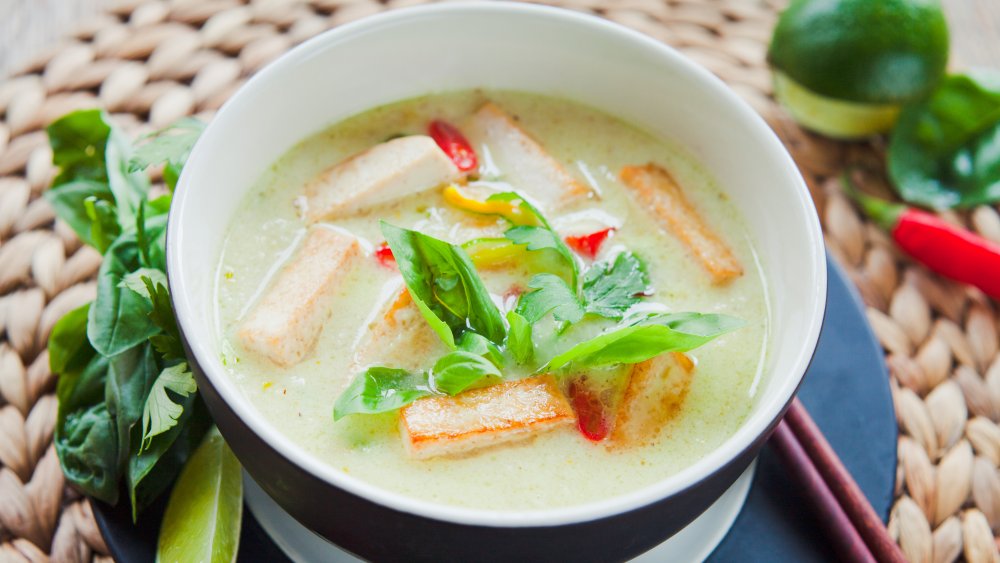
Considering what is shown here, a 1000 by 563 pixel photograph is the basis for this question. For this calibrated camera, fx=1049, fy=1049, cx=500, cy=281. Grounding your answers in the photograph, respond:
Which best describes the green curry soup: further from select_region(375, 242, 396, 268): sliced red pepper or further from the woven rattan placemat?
the woven rattan placemat

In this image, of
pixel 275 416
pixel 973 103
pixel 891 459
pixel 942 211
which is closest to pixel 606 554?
pixel 275 416

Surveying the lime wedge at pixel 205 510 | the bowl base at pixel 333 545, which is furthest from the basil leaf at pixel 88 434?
the bowl base at pixel 333 545

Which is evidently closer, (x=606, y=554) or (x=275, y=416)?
(x=606, y=554)

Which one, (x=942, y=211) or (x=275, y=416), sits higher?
(x=275, y=416)

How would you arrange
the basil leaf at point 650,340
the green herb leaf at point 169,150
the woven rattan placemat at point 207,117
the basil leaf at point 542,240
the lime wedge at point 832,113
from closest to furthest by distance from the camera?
the basil leaf at point 650,340 → the basil leaf at point 542,240 → the green herb leaf at point 169,150 → the woven rattan placemat at point 207,117 → the lime wedge at point 832,113

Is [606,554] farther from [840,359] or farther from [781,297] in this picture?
[840,359]

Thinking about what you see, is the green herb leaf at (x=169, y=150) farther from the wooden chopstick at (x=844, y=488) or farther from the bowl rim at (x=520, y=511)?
the wooden chopstick at (x=844, y=488)

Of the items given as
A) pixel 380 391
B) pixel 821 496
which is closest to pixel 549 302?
pixel 380 391
